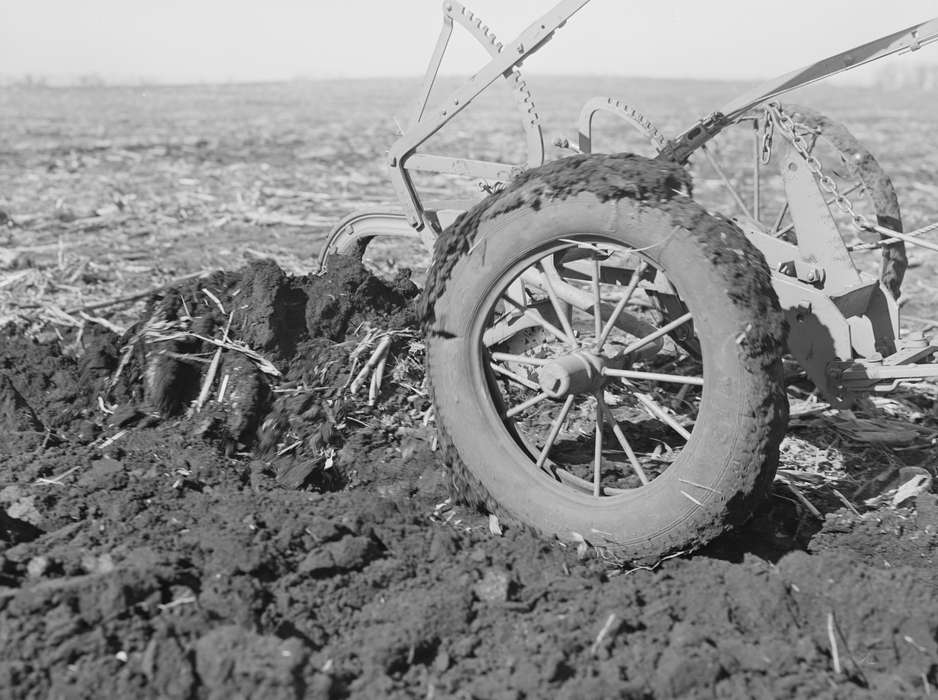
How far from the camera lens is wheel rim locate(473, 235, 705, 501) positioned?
3.33 m

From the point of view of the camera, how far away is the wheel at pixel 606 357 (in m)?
2.98

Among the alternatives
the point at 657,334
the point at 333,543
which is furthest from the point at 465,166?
the point at 333,543

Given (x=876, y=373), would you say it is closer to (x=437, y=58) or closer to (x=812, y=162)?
(x=812, y=162)

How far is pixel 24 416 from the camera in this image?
4281 millimetres

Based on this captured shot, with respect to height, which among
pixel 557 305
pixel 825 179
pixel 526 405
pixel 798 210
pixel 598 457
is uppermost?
pixel 825 179

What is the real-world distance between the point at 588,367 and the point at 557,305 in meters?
0.29

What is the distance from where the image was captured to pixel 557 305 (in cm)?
350

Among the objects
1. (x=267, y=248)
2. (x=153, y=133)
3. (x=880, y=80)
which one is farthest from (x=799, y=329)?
(x=880, y=80)

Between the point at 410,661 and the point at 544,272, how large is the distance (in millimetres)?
1606

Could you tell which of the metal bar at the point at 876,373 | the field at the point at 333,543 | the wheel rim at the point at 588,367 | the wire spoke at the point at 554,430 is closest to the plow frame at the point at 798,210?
the metal bar at the point at 876,373

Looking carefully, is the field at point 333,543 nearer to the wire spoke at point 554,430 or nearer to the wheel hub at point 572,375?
the wire spoke at point 554,430

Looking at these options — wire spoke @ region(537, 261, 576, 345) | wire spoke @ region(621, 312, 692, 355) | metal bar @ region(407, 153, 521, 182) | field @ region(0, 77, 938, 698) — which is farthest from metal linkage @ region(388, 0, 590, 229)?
wire spoke @ region(621, 312, 692, 355)

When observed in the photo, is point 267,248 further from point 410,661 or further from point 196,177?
point 410,661

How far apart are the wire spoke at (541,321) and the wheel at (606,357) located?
12 millimetres
